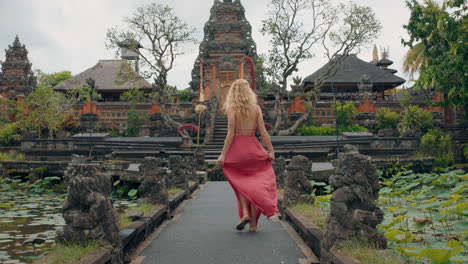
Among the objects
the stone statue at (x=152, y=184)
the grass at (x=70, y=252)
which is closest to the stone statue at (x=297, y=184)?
the stone statue at (x=152, y=184)

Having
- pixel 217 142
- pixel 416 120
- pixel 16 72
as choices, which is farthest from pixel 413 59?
pixel 16 72

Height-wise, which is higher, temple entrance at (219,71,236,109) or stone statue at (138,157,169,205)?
temple entrance at (219,71,236,109)

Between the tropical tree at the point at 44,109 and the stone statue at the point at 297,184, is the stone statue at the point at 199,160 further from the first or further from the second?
the tropical tree at the point at 44,109

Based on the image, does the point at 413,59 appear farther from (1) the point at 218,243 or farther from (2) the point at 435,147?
(1) the point at 218,243

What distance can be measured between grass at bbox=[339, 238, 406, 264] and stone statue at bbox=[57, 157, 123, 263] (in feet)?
6.42

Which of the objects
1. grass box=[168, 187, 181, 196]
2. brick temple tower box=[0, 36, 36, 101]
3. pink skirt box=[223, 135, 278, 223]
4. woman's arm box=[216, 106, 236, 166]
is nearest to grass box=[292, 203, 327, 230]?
pink skirt box=[223, 135, 278, 223]

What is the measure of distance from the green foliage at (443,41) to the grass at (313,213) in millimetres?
7834

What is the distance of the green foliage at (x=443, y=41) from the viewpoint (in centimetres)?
1041

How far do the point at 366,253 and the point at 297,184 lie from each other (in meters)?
2.81

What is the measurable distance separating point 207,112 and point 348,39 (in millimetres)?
9544

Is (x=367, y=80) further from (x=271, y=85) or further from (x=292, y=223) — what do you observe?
(x=292, y=223)

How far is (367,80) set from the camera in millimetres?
25531

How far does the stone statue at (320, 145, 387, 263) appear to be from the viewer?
3.01 metres

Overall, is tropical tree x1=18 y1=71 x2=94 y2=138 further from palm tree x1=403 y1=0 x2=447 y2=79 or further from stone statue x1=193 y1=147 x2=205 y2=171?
palm tree x1=403 y1=0 x2=447 y2=79
